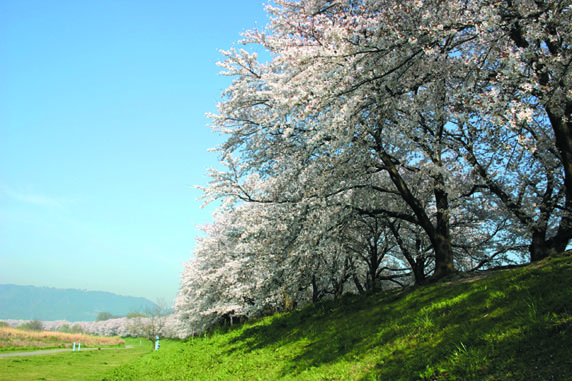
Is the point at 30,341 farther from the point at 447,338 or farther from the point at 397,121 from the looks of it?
the point at 447,338

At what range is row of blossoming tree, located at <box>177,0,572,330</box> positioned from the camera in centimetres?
725

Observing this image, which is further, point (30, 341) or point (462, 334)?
point (30, 341)

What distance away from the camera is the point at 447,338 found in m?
6.16

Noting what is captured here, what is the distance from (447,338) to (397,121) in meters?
6.44

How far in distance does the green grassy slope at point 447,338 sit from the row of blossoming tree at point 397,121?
8.39 feet

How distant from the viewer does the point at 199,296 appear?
127ft

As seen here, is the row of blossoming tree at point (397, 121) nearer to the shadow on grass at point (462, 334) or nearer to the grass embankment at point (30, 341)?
the shadow on grass at point (462, 334)

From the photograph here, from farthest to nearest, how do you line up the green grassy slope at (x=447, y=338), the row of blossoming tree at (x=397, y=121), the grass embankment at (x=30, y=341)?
1. the grass embankment at (x=30, y=341)
2. the row of blossoming tree at (x=397, y=121)
3. the green grassy slope at (x=447, y=338)

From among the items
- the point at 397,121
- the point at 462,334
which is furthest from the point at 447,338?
the point at 397,121

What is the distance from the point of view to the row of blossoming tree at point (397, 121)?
286 inches

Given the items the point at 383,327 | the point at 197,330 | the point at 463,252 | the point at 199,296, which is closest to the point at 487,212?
the point at 463,252

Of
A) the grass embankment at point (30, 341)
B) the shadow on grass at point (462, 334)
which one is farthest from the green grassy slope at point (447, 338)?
the grass embankment at point (30, 341)

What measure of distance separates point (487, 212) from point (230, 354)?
12.7 metres

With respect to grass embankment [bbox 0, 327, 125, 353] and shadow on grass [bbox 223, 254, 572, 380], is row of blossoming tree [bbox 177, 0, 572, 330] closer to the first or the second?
shadow on grass [bbox 223, 254, 572, 380]
